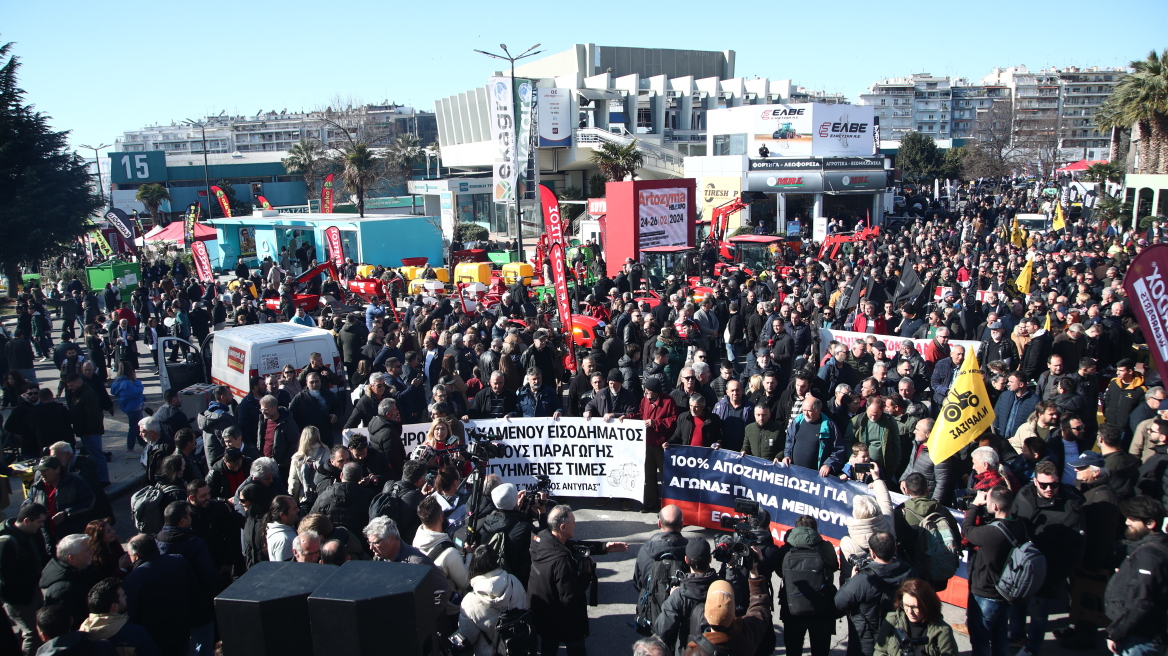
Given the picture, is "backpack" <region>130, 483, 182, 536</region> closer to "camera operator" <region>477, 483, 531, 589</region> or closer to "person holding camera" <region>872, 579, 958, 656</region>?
"camera operator" <region>477, 483, 531, 589</region>

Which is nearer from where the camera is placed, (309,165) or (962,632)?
(962,632)

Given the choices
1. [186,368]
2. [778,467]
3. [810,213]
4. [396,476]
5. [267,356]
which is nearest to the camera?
[778,467]

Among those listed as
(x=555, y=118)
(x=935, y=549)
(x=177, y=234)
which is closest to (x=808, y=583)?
(x=935, y=549)

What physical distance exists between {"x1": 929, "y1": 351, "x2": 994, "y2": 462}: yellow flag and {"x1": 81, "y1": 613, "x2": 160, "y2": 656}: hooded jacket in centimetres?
596

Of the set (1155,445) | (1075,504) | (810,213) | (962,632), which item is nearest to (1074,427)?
(1155,445)

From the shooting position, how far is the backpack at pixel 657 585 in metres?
4.89

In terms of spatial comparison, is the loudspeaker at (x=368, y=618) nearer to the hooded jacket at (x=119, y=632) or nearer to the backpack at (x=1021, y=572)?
the hooded jacket at (x=119, y=632)

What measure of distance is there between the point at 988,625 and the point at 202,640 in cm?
546

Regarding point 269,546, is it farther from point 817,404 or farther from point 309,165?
point 309,165

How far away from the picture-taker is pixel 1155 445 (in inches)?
250

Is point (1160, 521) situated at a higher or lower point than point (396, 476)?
higher

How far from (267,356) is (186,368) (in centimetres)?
200

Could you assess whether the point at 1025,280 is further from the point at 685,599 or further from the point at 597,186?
the point at 597,186

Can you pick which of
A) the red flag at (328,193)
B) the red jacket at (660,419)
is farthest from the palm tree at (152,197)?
the red jacket at (660,419)
